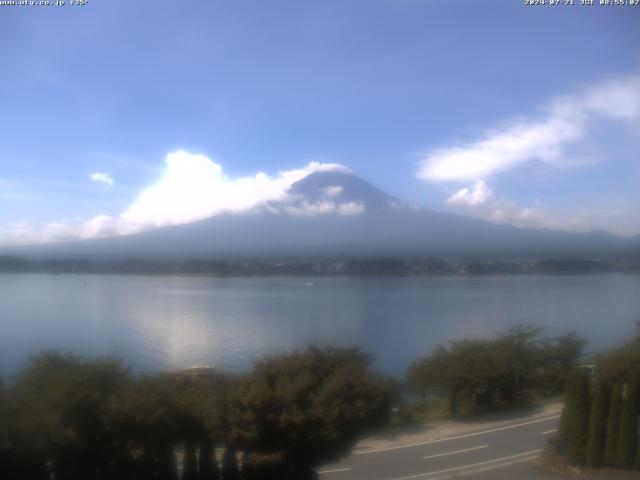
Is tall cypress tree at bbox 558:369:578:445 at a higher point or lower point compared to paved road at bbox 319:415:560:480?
higher

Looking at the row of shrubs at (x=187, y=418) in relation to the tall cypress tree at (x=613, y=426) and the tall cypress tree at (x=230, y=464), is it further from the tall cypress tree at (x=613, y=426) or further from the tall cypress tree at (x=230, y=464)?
the tall cypress tree at (x=613, y=426)

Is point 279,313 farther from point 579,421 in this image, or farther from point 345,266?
point 579,421

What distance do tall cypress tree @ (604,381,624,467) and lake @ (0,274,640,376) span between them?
343cm

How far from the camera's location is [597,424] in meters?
7.09

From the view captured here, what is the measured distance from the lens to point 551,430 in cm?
830

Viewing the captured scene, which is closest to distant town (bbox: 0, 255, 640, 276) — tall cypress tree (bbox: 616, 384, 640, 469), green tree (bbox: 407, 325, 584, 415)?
green tree (bbox: 407, 325, 584, 415)

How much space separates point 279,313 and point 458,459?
697 centimetres

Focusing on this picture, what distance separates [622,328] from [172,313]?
36.7 feet

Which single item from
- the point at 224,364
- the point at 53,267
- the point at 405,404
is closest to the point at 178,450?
the point at 224,364

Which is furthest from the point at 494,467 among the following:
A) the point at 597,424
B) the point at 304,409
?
the point at 304,409

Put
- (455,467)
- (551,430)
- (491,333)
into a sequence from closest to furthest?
(455,467) < (551,430) < (491,333)

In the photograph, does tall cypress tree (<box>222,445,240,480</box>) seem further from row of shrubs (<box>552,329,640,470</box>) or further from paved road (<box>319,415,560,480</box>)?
row of shrubs (<box>552,329,640,470</box>)

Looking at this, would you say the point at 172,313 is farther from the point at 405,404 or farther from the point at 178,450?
the point at 178,450

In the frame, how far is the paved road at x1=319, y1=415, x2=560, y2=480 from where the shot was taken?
21.7 ft
